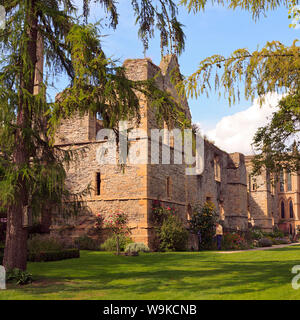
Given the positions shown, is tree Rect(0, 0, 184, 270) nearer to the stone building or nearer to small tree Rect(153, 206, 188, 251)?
the stone building

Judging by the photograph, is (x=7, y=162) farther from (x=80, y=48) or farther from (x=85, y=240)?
(x=85, y=240)

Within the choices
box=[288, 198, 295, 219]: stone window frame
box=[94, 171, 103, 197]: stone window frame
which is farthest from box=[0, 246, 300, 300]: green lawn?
box=[288, 198, 295, 219]: stone window frame

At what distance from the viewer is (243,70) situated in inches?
256

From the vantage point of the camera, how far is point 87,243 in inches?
708

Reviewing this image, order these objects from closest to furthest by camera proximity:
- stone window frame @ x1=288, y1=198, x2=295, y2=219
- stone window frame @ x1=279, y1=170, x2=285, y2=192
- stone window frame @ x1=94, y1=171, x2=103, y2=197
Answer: stone window frame @ x1=279, y1=170, x2=285, y2=192, stone window frame @ x1=94, y1=171, x2=103, y2=197, stone window frame @ x1=288, y1=198, x2=295, y2=219

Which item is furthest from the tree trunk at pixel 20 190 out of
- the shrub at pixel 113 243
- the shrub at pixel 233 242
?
the shrub at pixel 233 242

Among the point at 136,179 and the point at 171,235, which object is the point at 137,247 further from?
the point at 136,179

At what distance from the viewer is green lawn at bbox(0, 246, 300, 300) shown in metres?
6.99

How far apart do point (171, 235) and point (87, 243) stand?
3619 millimetres

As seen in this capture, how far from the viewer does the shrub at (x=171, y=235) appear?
17609 millimetres

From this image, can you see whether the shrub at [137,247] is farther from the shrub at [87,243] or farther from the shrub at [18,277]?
the shrub at [18,277]

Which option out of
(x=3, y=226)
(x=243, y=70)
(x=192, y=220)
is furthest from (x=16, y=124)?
(x=192, y=220)

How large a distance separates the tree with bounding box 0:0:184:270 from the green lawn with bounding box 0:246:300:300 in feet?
4.51

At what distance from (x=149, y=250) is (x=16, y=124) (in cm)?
967
